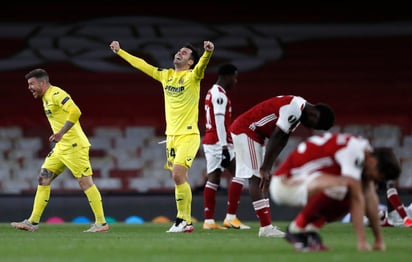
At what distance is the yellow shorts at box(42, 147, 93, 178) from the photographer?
43.1ft

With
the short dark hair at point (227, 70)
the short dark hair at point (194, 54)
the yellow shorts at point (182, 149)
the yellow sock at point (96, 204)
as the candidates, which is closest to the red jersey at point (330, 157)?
the yellow shorts at point (182, 149)

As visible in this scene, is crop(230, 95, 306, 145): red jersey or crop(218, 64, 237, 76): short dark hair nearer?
crop(230, 95, 306, 145): red jersey

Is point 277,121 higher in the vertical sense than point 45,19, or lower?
lower

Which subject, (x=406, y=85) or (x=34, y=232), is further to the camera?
(x=406, y=85)

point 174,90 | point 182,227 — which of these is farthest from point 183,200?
point 174,90

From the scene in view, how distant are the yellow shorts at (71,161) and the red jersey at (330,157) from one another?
4392mm

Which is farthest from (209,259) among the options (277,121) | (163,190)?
(163,190)

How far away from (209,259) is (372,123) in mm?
12492

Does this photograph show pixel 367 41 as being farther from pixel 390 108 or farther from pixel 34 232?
pixel 34 232

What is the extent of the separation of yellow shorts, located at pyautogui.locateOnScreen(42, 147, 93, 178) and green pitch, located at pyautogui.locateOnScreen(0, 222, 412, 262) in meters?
0.76

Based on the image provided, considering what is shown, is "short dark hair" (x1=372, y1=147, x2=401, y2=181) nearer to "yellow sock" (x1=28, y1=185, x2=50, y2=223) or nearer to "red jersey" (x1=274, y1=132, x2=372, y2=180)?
"red jersey" (x1=274, y1=132, x2=372, y2=180)

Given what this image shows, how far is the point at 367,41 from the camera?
22.0 meters

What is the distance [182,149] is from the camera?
41.7 feet

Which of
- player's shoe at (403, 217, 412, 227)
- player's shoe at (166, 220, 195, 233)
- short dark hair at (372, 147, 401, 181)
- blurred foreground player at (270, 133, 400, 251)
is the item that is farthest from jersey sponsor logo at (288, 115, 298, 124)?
player's shoe at (403, 217, 412, 227)
